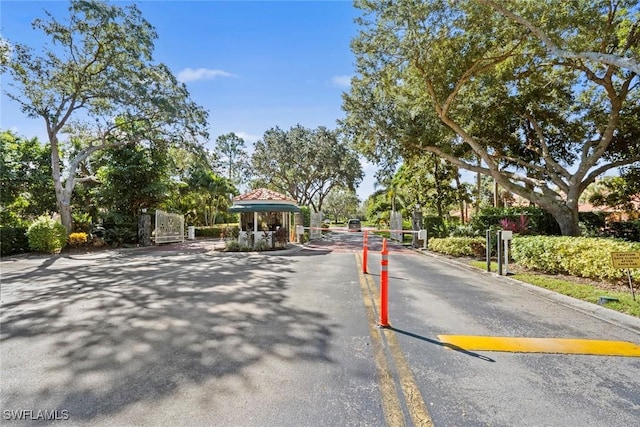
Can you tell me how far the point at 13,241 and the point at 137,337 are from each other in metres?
13.9

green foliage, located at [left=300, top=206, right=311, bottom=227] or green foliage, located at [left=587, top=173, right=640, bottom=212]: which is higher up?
green foliage, located at [left=587, top=173, right=640, bottom=212]

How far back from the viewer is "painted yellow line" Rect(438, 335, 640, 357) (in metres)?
3.60

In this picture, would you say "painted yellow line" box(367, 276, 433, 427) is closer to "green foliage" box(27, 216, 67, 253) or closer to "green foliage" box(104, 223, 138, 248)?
"green foliage" box(27, 216, 67, 253)

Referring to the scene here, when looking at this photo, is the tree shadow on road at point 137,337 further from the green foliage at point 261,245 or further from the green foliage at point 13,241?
the green foliage at point 13,241

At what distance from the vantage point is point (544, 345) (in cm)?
376

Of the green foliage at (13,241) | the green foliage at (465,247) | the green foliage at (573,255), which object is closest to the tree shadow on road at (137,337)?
the green foliage at (573,255)

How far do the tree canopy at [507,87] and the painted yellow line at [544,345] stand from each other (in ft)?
A: 18.9

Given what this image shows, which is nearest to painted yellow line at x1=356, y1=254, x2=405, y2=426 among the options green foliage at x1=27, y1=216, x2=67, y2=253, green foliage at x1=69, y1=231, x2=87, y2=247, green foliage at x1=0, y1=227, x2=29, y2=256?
green foliage at x1=27, y1=216, x2=67, y2=253

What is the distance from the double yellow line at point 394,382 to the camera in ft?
7.70

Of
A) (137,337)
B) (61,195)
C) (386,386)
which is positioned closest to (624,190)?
(386,386)

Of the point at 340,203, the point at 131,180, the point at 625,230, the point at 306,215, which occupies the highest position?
the point at 340,203

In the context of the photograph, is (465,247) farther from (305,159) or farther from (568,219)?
(305,159)
